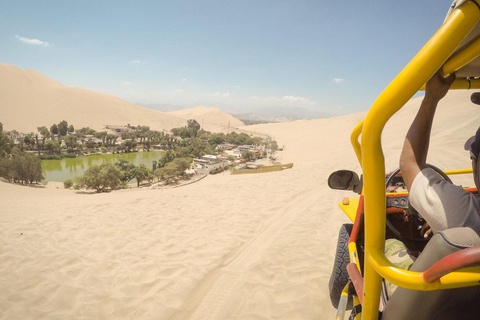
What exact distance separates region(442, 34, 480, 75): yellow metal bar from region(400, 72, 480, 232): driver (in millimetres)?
71

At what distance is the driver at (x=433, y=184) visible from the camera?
39.1 inches

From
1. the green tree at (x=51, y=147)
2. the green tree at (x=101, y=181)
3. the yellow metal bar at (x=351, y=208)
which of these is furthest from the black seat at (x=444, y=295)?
the green tree at (x=51, y=147)

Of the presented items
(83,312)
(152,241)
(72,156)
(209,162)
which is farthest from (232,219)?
(72,156)

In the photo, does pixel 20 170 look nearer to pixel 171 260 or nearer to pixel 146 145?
pixel 171 260

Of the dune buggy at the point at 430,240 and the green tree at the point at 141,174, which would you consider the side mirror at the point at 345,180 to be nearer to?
the dune buggy at the point at 430,240

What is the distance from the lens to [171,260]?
13.5 ft

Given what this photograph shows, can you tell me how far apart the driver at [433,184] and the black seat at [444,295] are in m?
0.09

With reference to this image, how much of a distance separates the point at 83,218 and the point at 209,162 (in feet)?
59.9

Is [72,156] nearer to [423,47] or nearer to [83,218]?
[83,218]

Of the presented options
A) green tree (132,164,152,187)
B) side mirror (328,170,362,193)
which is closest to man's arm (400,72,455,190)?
side mirror (328,170,362,193)

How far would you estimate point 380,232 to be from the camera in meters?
1.10

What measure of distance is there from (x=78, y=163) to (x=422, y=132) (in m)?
42.1

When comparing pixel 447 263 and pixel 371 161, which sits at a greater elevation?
pixel 371 161

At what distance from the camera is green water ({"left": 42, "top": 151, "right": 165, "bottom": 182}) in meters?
28.6
